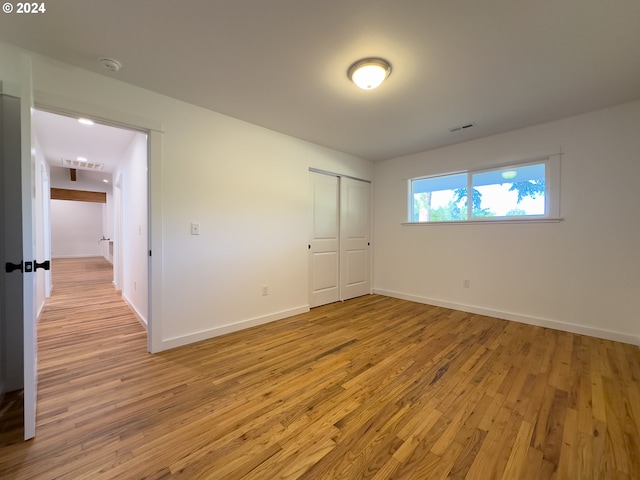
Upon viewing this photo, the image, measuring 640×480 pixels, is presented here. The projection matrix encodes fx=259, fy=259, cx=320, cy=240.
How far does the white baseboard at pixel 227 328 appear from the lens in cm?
264

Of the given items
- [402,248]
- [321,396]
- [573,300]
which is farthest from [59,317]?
[573,300]

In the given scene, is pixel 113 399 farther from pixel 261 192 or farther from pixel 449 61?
pixel 449 61

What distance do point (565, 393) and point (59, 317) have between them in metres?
5.52

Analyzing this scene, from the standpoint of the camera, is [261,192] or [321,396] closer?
[321,396]

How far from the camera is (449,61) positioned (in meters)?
2.04

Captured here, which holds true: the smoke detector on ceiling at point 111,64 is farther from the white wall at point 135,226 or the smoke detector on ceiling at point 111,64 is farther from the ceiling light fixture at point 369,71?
the ceiling light fixture at point 369,71

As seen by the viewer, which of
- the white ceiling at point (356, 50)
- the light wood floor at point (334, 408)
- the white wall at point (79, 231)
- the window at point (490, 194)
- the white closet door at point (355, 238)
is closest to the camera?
→ the light wood floor at point (334, 408)

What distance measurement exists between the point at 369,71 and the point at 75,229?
13.7m

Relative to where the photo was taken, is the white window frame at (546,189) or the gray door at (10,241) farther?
the white window frame at (546,189)

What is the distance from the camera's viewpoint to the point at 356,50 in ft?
6.28

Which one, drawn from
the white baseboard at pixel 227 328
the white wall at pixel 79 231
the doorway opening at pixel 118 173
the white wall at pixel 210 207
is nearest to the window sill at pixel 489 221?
the white wall at pixel 210 207

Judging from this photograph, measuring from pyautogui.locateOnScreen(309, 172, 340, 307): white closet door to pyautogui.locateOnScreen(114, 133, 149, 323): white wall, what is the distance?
2.18m

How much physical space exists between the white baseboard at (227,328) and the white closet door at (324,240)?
1.66 feet

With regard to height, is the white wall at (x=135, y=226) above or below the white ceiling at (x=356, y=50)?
below
